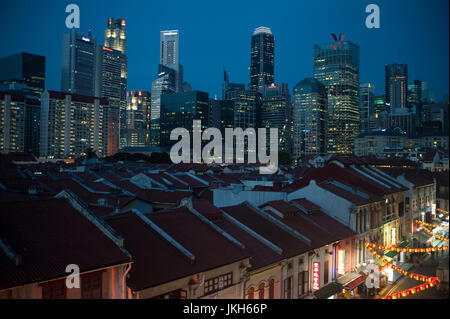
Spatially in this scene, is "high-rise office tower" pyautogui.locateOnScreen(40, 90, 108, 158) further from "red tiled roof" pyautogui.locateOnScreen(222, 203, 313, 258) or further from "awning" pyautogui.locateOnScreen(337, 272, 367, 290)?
"awning" pyautogui.locateOnScreen(337, 272, 367, 290)

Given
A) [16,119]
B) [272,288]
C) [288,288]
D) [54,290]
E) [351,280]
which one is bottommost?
[351,280]

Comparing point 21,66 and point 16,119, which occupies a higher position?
point 21,66

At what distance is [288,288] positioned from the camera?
23359 millimetres

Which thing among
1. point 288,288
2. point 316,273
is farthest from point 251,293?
point 316,273

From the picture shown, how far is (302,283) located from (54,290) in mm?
16564

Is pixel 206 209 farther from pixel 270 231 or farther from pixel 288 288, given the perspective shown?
pixel 288 288

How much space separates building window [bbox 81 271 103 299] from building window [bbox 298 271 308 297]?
14.3m

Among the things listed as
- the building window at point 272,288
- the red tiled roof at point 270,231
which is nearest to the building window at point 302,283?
the red tiled roof at point 270,231

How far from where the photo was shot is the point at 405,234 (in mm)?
45844

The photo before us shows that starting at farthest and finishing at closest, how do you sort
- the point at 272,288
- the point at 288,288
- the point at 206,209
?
the point at 206,209
the point at 288,288
the point at 272,288

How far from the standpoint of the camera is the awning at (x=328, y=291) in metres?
25.2

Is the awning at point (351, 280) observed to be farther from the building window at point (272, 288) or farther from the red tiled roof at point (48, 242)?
the red tiled roof at point (48, 242)

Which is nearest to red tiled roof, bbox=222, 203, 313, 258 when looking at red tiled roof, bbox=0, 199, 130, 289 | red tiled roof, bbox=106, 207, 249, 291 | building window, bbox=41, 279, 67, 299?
red tiled roof, bbox=106, 207, 249, 291

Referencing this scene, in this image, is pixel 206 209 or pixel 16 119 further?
pixel 16 119
